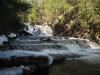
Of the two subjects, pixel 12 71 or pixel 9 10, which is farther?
pixel 12 71

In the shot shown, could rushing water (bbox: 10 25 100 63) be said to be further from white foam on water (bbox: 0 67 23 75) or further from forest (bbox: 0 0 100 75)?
white foam on water (bbox: 0 67 23 75)

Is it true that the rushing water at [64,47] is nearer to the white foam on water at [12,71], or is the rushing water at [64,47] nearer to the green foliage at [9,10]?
the white foam on water at [12,71]

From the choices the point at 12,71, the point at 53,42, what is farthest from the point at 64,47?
the point at 12,71

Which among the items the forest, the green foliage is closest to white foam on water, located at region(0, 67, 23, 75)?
the forest

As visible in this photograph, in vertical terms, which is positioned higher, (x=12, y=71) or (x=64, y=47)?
(x=12, y=71)

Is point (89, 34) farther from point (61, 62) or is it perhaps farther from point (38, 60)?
point (38, 60)

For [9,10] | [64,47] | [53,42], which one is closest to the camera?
[9,10]

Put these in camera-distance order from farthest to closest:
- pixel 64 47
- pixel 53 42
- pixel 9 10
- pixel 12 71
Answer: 1. pixel 53 42
2. pixel 64 47
3. pixel 12 71
4. pixel 9 10

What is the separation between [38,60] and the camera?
37.3 ft

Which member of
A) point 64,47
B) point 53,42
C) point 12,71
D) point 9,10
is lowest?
point 64,47

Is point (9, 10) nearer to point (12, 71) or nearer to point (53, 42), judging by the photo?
point (12, 71)

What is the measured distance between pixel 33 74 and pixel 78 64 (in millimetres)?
7370

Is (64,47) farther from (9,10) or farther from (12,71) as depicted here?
(9,10)

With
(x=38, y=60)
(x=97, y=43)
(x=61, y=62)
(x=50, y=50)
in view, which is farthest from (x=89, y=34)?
(x=38, y=60)
